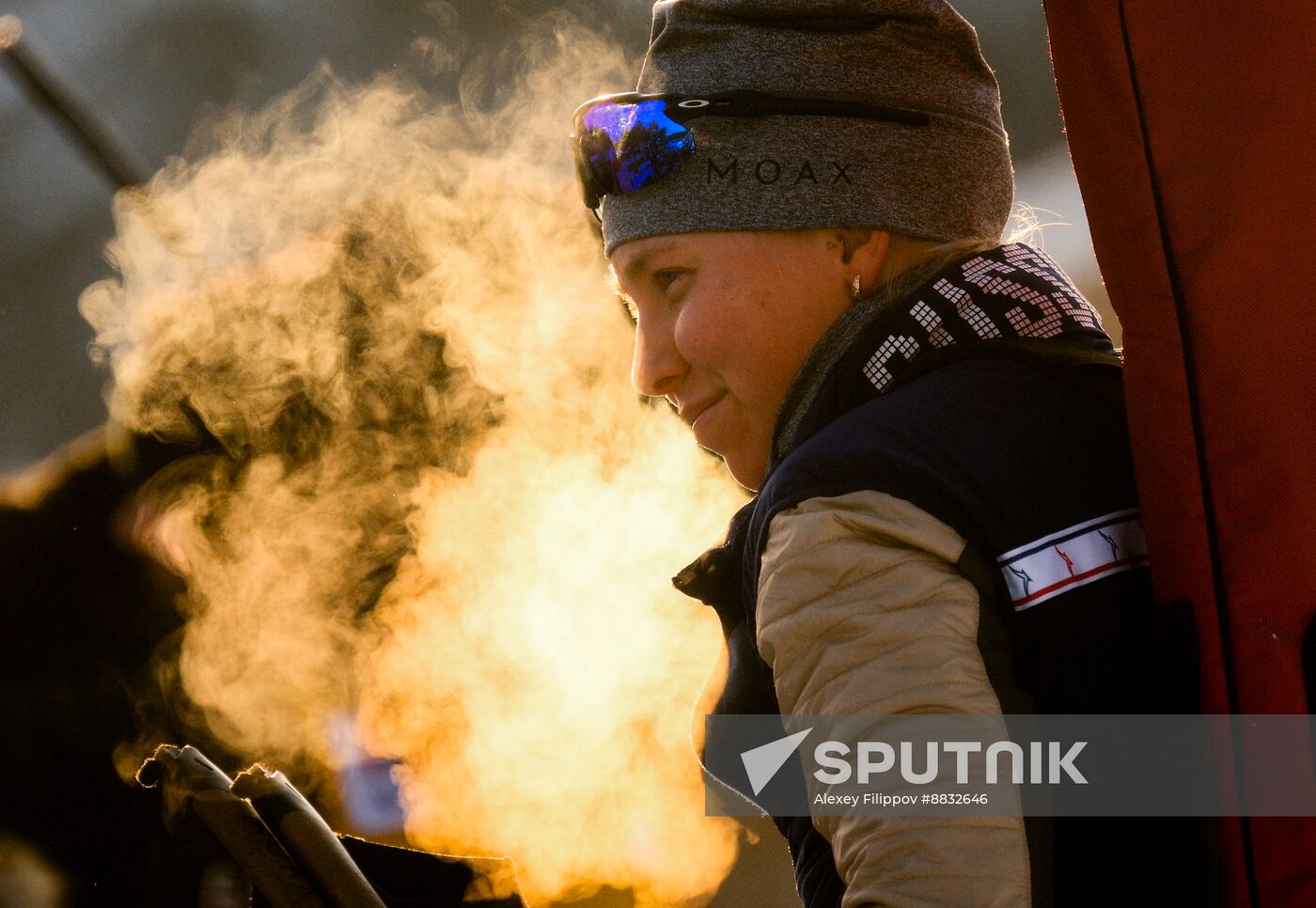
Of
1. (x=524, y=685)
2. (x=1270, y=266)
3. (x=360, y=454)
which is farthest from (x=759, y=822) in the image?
(x=1270, y=266)

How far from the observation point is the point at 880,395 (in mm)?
1092

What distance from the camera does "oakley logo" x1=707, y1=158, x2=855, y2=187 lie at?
138cm

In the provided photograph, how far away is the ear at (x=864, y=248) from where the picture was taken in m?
1.38

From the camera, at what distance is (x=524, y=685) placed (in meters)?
3.21

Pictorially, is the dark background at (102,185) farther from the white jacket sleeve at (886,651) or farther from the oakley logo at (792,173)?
the white jacket sleeve at (886,651)

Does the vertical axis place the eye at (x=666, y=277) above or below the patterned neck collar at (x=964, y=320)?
above

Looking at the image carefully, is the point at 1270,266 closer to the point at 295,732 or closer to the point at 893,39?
the point at 893,39

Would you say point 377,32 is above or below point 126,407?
above

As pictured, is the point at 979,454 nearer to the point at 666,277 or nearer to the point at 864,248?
the point at 864,248

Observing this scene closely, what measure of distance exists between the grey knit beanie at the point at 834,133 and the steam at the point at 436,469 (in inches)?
70.9

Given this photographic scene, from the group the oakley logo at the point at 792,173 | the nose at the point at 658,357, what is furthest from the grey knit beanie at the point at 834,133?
the nose at the point at 658,357

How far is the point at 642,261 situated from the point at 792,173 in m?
0.24

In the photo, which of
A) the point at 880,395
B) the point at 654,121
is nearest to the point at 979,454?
the point at 880,395

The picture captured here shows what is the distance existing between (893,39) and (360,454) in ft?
6.99
